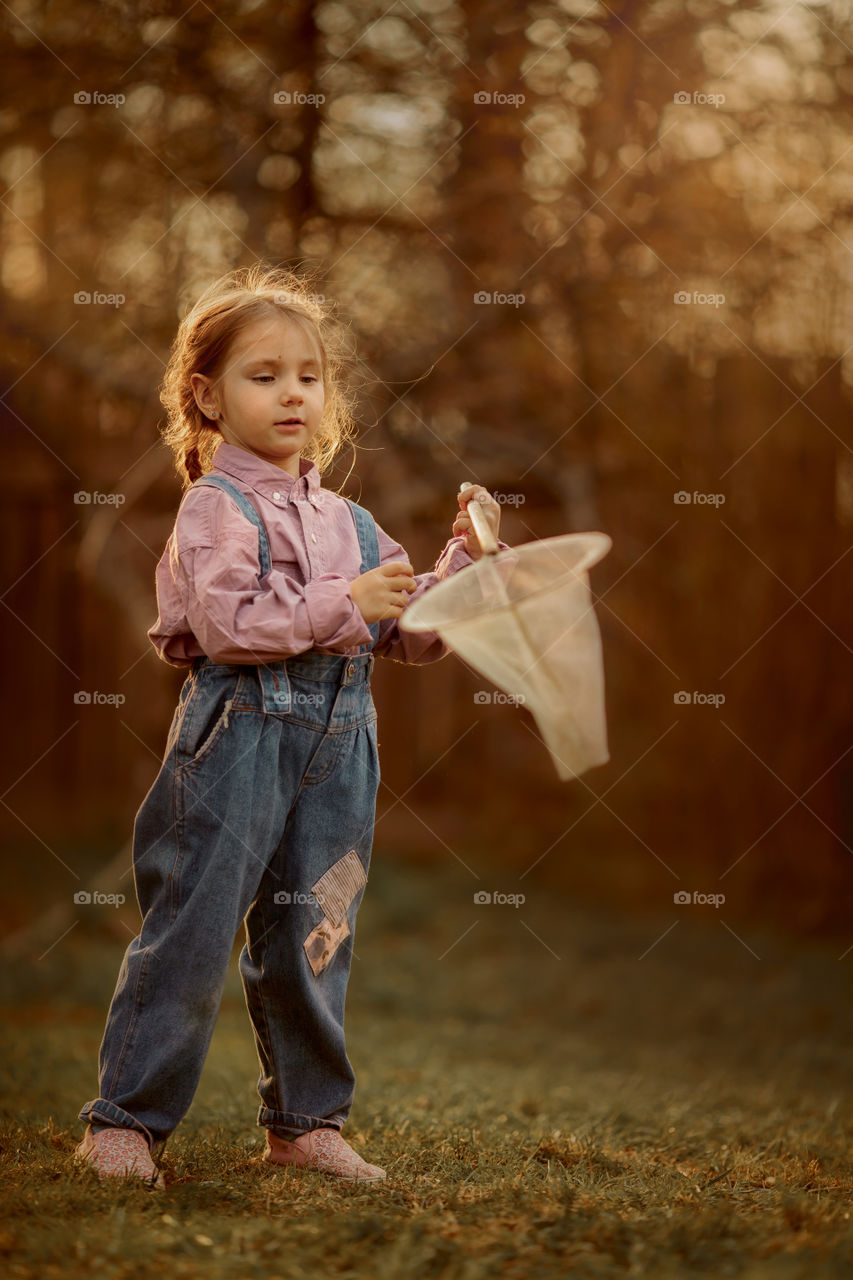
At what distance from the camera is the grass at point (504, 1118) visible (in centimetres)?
181

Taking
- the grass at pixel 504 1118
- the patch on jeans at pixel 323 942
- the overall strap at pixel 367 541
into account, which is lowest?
the grass at pixel 504 1118

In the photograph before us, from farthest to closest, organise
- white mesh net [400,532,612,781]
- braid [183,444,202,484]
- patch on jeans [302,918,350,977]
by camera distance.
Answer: braid [183,444,202,484] → patch on jeans [302,918,350,977] → white mesh net [400,532,612,781]

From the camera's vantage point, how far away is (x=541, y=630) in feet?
7.11

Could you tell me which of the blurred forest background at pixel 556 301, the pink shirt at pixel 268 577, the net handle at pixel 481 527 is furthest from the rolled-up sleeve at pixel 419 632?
the blurred forest background at pixel 556 301

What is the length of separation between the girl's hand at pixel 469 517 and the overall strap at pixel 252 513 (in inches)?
14.4

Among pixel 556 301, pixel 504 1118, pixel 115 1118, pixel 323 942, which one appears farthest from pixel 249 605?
pixel 556 301

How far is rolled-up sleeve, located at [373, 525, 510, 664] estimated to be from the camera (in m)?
2.51

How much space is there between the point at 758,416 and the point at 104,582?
3234 millimetres

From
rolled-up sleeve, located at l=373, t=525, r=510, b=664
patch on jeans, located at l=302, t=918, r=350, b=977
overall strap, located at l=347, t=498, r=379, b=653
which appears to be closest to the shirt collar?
overall strap, located at l=347, t=498, r=379, b=653

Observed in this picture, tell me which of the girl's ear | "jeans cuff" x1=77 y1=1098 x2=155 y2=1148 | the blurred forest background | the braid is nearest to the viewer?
"jeans cuff" x1=77 y1=1098 x2=155 y2=1148

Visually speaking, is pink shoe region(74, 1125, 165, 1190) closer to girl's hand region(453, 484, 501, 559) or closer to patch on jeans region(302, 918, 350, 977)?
patch on jeans region(302, 918, 350, 977)

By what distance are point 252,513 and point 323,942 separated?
0.81 m

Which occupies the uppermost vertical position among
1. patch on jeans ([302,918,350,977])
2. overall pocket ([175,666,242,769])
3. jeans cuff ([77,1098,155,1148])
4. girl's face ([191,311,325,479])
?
girl's face ([191,311,325,479])

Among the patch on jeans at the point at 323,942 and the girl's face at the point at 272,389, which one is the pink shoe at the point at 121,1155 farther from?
the girl's face at the point at 272,389
